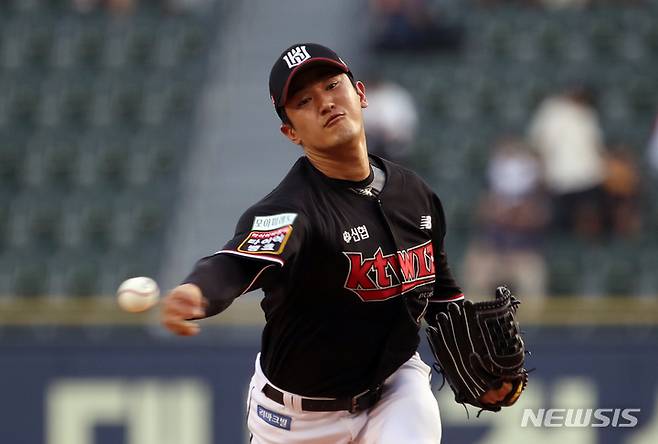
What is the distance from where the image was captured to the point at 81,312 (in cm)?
901

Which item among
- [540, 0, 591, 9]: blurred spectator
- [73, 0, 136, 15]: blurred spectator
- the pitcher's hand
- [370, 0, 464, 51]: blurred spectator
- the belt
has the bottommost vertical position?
the belt

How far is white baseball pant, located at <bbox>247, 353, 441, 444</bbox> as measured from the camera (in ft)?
14.7

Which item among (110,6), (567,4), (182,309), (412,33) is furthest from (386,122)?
(182,309)

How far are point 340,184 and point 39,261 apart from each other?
7.78 m

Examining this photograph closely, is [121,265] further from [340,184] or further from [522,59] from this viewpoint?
[340,184]

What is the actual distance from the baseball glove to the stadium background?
3853 millimetres

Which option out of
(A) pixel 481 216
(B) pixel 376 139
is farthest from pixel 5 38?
(A) pixel 481 216

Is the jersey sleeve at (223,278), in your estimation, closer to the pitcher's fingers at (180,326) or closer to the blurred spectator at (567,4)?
the pitcher's fingers at (180,326)

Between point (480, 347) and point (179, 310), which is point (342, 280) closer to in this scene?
point (480, 347)

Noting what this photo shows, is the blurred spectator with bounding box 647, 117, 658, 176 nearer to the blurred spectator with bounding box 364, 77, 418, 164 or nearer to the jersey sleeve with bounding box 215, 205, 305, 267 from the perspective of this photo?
the blurred spectator with bounding box 364, 77, 418, 164

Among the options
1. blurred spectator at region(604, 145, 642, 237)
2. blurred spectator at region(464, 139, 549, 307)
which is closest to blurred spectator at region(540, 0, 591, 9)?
blurred spectator at region(604, 145, 642, 237)

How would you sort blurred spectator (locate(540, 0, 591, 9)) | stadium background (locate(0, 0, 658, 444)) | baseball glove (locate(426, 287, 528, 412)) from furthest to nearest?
1. blurred spectator (locate(540, 0, 591, 9))
2. stadium background (locate(0, 0, 658, 444))
3. baseball glove (locate(426, 287, 528, 412))

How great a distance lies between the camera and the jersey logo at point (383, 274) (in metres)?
4.36

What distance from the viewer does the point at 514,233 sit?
34.3 feet
